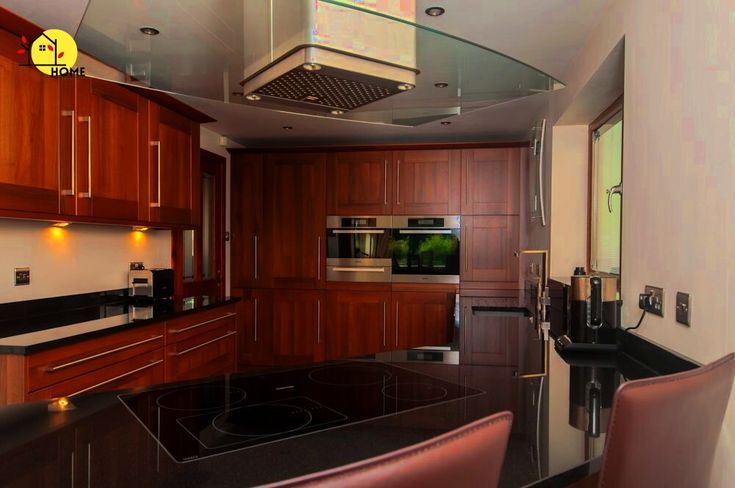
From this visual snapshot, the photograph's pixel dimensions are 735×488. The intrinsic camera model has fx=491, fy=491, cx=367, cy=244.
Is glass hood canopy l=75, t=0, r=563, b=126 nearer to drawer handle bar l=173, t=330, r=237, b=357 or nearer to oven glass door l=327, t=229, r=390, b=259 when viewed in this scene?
drawer handle bar l=173, t=330, r=237, b=357

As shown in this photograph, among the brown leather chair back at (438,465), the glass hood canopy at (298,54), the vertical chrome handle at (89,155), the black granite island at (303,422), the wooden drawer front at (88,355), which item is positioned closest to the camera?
the brown leather chair back at (438,465)

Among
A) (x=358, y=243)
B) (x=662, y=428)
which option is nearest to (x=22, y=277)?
(x=358, y=243)

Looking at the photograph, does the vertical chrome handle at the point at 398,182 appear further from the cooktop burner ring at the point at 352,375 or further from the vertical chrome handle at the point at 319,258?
the cooktop burner ring at the point at 352,375

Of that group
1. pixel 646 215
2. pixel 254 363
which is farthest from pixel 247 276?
pixel 646 215

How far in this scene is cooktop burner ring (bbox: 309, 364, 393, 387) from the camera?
1.47m

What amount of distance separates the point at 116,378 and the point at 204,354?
33.9 inches

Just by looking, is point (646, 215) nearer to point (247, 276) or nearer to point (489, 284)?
point (489, 284)

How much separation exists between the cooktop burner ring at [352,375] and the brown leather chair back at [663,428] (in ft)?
2.58

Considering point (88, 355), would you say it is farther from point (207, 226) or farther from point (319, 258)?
point (319, 258)

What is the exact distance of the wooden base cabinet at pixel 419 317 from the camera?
178 inches

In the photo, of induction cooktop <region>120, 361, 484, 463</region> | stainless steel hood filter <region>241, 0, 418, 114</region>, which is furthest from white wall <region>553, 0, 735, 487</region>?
stainless steel hood filter <region>241, 0, 418, 114</region>

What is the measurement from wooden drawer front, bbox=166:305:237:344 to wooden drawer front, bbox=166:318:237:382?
0.02 meters

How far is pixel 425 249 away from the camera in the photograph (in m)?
4.60

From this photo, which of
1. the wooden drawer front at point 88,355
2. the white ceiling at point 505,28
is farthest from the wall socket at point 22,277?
the white ceiling at point 505,28
